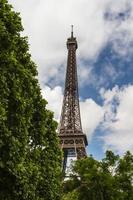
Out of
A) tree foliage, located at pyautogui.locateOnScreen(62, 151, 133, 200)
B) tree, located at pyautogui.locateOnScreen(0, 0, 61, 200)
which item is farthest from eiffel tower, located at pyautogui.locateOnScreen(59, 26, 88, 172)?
tree, located at pyautogui.locateOnScreen(0, 0, 61, 200)

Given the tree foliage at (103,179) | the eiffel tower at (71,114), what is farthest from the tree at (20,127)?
the eiffel tower at (71,114)

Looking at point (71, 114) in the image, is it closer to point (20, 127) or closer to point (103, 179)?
point (103, 179)

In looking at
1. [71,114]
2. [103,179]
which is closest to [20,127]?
[103,179]

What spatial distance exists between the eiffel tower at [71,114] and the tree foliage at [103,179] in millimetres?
38114

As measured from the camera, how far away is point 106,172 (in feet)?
154

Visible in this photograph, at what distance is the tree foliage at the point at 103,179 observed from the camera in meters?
45.2

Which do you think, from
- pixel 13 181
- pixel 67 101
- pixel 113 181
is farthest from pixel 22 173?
pixel 67 101

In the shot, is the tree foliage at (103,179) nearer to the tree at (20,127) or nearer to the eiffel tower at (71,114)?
the tree at (20,127)

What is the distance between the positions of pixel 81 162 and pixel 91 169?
1.95 meters

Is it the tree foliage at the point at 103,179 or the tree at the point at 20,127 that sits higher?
the tree foliage at the point at 103,179

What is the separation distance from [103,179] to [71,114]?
4896 centimetres

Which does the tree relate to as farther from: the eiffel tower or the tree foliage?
→ the eiffel tower

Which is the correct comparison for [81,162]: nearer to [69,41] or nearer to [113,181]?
[113,181]

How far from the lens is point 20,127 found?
25703 millimetres
